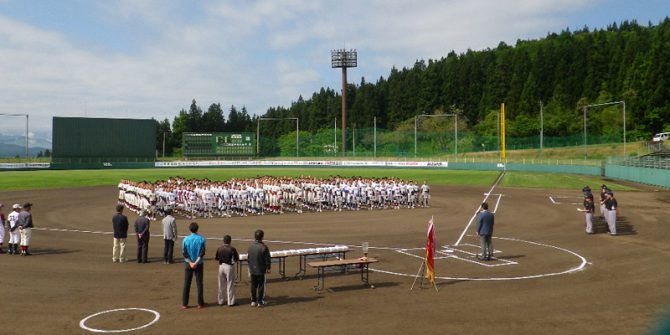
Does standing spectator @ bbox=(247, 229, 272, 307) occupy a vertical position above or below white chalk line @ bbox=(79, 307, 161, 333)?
above

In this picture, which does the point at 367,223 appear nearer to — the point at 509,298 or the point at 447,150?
the point at 509,298

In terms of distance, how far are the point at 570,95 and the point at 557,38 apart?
3576cm

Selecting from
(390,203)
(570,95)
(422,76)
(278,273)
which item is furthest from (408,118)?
(278,273)

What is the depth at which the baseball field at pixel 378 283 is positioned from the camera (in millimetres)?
11117

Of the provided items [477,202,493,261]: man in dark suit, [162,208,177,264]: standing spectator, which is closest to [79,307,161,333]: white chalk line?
[162,208,177,264]: standing spectator

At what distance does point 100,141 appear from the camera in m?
80.1

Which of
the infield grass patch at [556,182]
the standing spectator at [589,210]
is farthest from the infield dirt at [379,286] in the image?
the infield grass patch at [556,182]

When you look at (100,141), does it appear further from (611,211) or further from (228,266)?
(228,266)

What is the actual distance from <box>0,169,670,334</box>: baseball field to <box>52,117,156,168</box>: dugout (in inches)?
2203

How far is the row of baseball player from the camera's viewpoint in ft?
94.7

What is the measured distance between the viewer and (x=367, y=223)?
85.9 ft

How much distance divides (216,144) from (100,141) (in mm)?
17219

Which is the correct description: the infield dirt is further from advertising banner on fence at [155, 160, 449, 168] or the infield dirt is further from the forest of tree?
the forest of tree

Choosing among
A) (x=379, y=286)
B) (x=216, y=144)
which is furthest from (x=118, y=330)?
(x=216, y=144)
